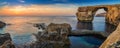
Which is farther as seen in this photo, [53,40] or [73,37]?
[73,37]

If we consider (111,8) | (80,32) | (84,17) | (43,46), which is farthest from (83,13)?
(43,46)

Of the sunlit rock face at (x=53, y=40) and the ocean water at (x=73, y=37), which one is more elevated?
the sunlit rock face at (x=53, y=40)

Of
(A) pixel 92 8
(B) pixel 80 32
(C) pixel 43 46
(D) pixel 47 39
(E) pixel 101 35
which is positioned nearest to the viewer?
(C) pixel 43 46

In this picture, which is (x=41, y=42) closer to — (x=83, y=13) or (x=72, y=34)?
(x=72, y=34)

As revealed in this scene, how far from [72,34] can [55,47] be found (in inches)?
790

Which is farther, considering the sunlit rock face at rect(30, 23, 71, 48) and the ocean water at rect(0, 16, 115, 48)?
the ocean water at rect(0, 16, 115, 48)

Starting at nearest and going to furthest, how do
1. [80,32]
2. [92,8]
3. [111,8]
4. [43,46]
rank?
[43,46] → [80,32] → [111,8] → [92,8]

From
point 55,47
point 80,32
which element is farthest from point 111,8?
point 55,47

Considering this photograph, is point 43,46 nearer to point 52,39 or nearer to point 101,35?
point 52,39

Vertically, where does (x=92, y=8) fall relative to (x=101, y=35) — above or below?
above

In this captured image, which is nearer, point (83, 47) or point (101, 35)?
point (83, 47)

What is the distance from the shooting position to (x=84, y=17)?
94500 mm

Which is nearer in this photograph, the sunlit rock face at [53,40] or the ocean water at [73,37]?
the sunlit rock face at [53,40]

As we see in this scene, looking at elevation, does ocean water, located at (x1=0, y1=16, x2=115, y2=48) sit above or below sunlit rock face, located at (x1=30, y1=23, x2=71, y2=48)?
below
